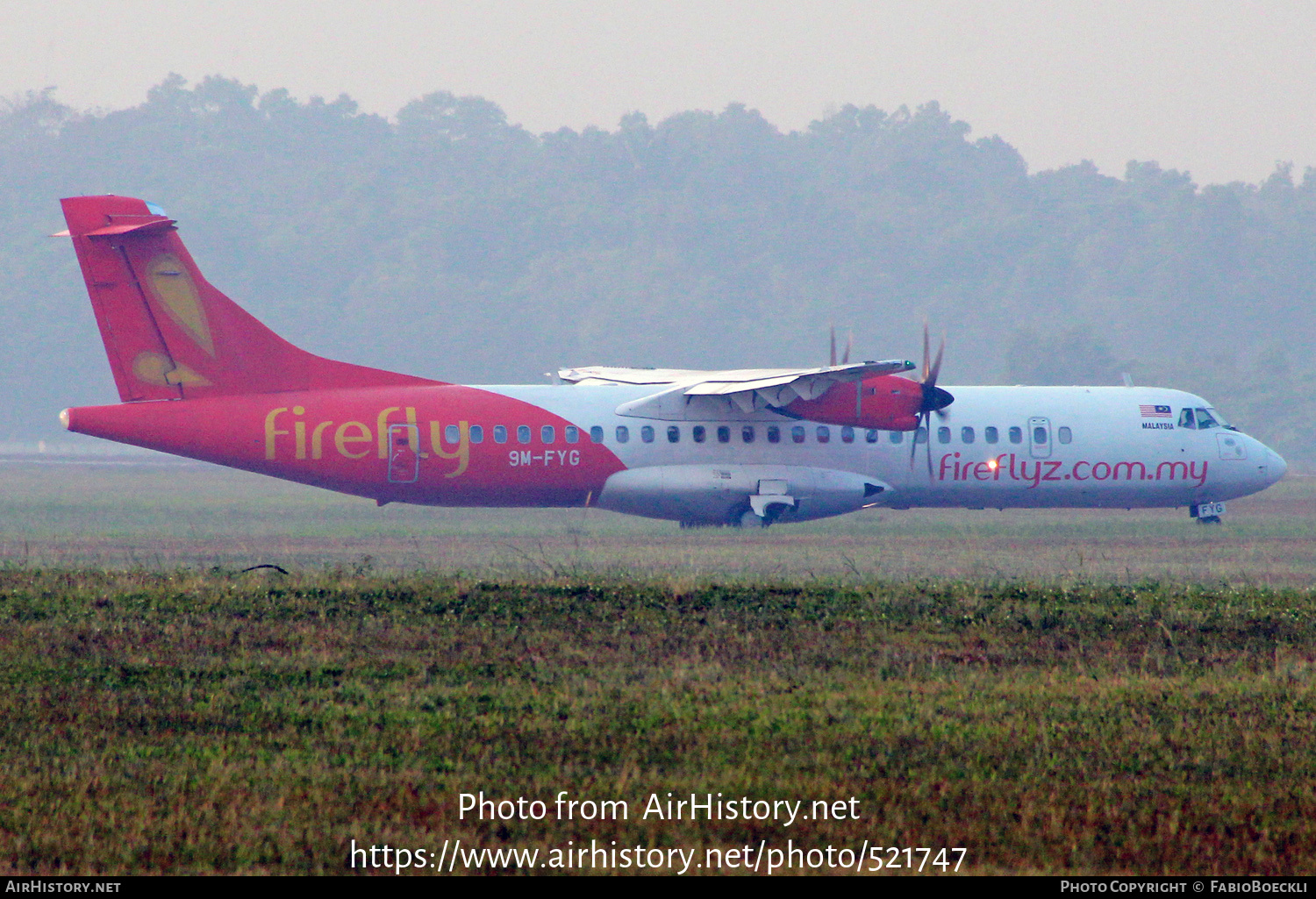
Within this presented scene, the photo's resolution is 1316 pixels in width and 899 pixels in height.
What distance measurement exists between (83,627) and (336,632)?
2.41 meters

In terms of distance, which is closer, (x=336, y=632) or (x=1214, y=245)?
(x=336, y=632)

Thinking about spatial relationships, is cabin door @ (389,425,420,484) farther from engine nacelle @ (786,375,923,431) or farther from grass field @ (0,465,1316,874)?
engine nacelle @ (786,375,923,431)

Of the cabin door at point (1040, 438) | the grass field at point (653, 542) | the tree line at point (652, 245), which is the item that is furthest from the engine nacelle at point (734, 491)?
the tree line at point (652, 245)

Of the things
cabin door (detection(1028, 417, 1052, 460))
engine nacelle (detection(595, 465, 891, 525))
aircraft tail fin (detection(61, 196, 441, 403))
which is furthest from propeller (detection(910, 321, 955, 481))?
aircraft tail fin (detection(61, 196, 441, 403))

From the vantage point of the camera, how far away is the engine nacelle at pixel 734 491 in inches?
1192

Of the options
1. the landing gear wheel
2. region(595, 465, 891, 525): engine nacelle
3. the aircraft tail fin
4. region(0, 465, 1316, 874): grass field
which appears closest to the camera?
region(0, 465, 1316, 874): grass field

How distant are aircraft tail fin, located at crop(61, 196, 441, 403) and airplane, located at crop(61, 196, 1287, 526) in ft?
0.12

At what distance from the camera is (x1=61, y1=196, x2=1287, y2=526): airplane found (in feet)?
89.2

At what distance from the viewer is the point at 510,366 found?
12194cm

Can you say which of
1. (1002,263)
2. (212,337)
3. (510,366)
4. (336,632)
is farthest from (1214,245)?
(336,632)

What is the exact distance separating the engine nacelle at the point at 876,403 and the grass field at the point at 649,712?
8.74 m

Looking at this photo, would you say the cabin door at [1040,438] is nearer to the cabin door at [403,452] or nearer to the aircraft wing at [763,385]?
the aircraft wing at [763,385]
